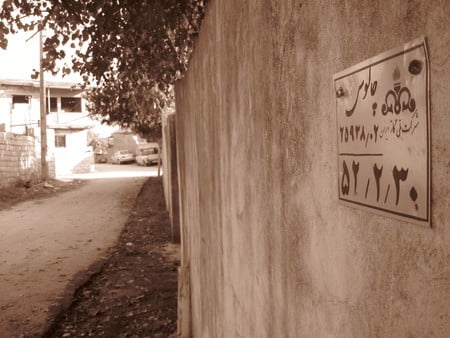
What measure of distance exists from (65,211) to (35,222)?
1.86 meters

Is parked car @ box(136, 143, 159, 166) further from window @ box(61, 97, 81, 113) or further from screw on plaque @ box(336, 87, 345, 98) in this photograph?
screw on plaque @ box(336, 87, 345, 98)

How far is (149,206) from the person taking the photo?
45.4 feet

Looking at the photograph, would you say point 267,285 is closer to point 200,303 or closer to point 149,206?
point 200,303

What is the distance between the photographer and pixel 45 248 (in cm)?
841

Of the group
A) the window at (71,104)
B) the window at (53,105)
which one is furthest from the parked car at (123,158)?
the window at (53,105)

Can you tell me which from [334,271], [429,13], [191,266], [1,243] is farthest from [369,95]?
[1,243]

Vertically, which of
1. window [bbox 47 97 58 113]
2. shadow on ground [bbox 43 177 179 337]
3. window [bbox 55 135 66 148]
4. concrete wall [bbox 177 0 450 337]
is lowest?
shadow on ground [bbox 43 177 179 337]

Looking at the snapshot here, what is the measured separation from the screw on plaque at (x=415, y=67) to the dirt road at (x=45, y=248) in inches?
190

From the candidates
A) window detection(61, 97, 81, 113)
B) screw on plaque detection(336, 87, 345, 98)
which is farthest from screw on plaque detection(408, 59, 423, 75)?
window detection(61, 97, 81, 113)

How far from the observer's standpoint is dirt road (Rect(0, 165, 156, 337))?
17.3ft

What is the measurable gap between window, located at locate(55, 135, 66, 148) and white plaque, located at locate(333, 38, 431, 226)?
3467 cm

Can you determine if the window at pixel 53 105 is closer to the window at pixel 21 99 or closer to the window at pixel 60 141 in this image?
the window at pixel 21 99

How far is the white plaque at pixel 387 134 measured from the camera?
684mm

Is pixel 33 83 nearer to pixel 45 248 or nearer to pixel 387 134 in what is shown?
pixel 45 248
